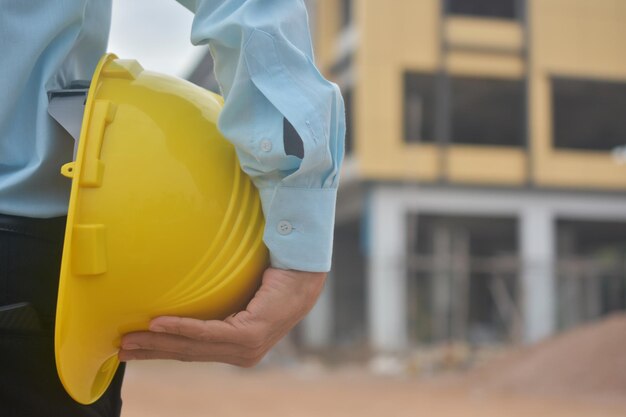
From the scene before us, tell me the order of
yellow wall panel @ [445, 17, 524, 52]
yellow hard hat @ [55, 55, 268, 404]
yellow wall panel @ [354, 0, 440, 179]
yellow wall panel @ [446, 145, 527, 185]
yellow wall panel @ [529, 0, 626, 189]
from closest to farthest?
yellow hard hat @ [55, 55, 268, 404]
yellow wall panel @ [354, 0, 440, 179]
yellow wall panel @ [446, 145, 527, 185]
yellow wall panel @ [445, 17, 524, 52]
yellow wall panel @ [529, 0, 626, 189]

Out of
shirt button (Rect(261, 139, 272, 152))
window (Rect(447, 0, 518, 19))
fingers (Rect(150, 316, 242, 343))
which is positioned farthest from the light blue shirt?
window (Rect(447, 0, 518, 19))

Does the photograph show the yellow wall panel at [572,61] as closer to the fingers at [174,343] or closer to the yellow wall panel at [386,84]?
the yellow wall panel at [386,84]

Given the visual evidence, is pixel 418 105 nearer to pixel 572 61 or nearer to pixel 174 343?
pixel 572 61

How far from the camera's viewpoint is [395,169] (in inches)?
728

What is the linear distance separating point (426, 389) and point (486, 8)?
36.9 ft

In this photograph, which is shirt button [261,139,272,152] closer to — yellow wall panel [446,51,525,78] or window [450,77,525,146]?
yellow wall panel [446,51,525,78]

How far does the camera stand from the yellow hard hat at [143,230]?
1.17m

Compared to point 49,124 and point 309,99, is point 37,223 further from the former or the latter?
point 309,99

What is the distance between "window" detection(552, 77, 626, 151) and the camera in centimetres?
2133

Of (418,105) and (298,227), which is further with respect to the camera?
(418,105)

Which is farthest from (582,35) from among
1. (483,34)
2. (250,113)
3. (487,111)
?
(250,113)

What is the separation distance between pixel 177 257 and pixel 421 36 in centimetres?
1833

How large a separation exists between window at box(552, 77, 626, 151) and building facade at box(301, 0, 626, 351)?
0.46ft

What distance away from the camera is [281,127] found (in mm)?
1244
